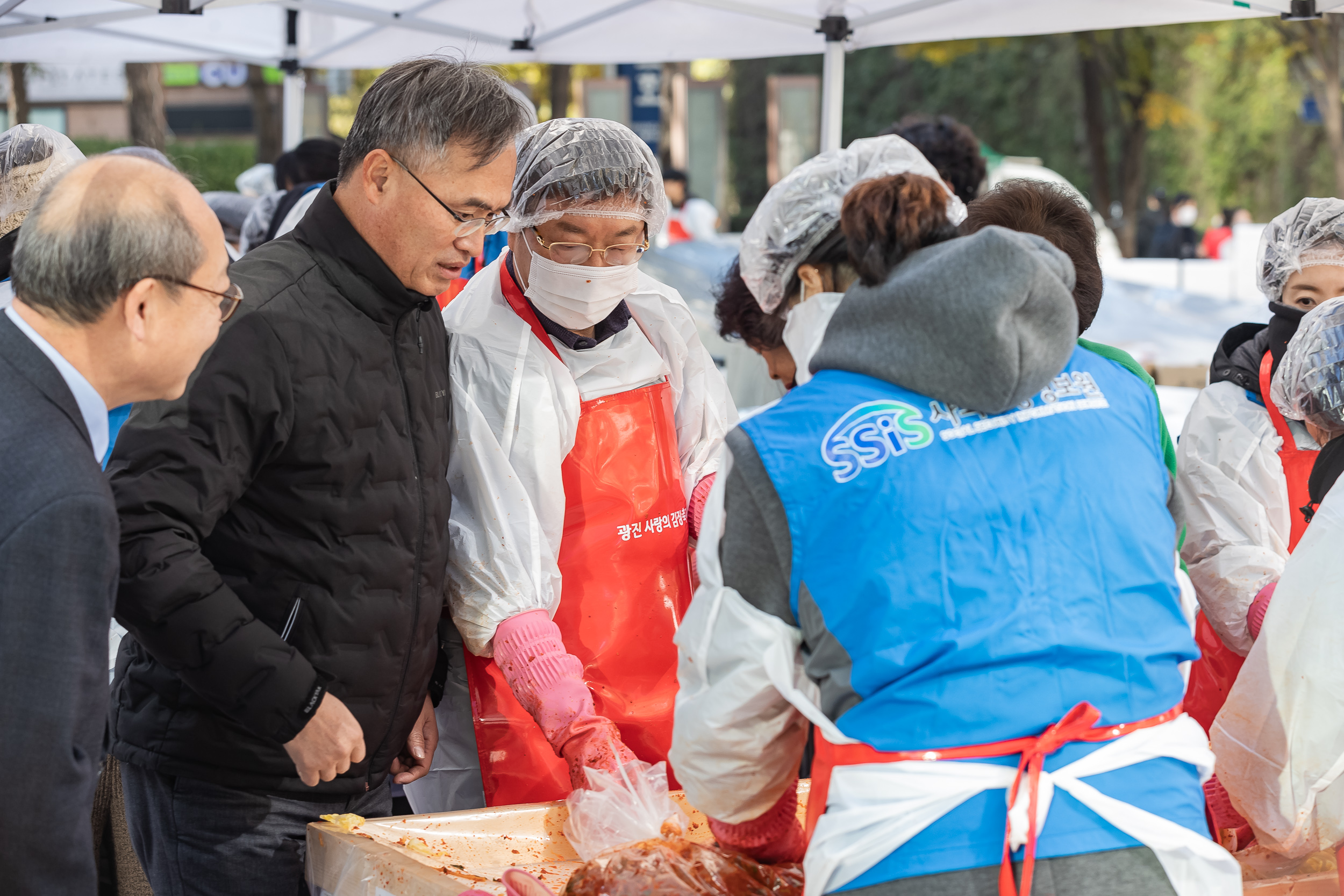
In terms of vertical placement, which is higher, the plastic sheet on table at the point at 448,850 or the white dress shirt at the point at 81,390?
Result: the white dress shirt at the point at 81,390

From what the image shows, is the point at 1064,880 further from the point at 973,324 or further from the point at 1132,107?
the point at 1132,107

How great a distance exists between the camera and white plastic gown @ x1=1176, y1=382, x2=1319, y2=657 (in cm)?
246

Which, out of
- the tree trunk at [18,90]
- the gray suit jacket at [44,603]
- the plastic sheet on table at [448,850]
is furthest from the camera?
the tree trunk at [18,90]

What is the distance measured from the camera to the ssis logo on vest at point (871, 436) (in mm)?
1414

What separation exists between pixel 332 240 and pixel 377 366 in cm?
23

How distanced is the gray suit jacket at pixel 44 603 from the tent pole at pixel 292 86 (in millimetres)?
5188

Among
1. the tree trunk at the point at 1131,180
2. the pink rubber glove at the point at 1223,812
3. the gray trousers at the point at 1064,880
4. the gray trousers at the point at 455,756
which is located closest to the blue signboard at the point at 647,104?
the tree trunk at the point at 1131,180

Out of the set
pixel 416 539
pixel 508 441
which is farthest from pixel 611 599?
pixel 416 539

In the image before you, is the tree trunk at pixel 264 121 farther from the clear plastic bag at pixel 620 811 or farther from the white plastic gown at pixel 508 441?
the clear plastic bag at pixel 620 811

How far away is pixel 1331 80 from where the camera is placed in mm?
14367

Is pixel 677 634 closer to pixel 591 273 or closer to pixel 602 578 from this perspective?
pixel 602 578

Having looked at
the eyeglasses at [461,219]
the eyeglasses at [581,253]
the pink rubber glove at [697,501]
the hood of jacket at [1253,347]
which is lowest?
the pink rubber glove at [697,501]

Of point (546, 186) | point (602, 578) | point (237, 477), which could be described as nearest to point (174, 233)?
point (237, 477)

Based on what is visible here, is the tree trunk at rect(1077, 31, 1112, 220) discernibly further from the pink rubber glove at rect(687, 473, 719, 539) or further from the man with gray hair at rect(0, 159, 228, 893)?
the man with gray hair at rect(0, 159, 228, 893)
